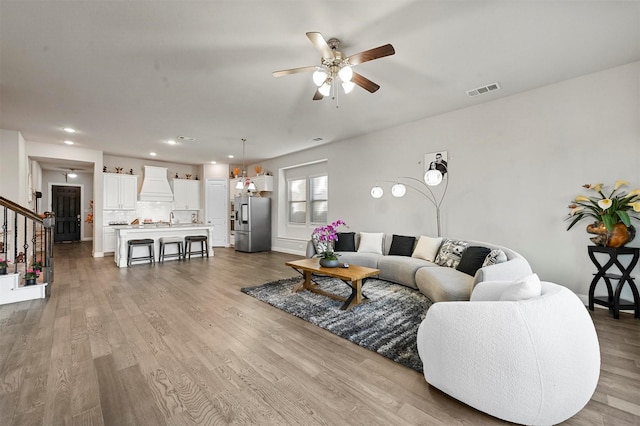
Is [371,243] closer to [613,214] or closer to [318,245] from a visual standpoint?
[318,245]

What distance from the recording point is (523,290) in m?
1.72

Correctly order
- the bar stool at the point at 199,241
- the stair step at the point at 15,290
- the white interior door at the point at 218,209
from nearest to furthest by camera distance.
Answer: the stair step at the point at 15,290 < the bar stool at the point at 199,241 < the white interior door at the point at 218,209

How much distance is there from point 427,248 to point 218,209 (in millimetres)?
7183

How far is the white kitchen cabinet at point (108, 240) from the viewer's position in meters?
7.40

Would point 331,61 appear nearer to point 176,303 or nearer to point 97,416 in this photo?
point 97,416

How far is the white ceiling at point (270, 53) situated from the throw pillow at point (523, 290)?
221cm

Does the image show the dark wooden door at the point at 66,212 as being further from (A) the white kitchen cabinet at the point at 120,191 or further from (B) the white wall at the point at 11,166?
(B) the white wall at the point at 11,166

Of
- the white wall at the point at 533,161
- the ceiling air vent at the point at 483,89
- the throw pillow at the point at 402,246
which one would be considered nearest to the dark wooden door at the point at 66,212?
the throw pillow at the point at 402,246

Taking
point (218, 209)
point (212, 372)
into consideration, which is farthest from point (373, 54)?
point (218, 209)

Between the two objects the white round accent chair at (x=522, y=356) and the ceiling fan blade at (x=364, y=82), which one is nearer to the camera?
the white round accent chair at (x=522, y=356)

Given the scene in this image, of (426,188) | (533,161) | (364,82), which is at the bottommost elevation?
(426,188)

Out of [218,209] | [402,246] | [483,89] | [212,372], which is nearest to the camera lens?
[212,372]

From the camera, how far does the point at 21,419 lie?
5.16 feet

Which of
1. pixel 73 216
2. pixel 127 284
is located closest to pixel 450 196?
pixel 127 284
